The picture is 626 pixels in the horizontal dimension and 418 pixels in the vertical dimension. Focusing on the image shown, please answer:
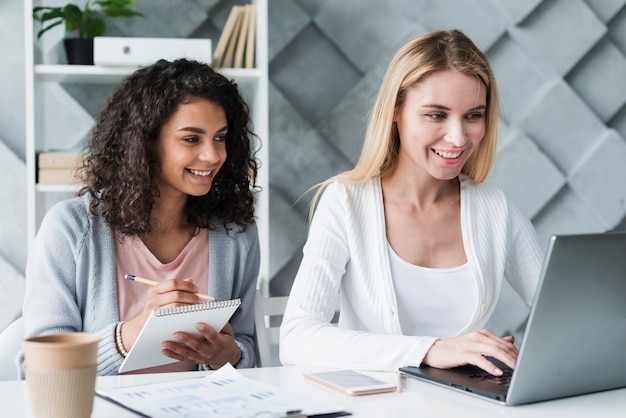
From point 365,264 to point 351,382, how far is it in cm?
50

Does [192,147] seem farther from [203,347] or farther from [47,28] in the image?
[47,28]

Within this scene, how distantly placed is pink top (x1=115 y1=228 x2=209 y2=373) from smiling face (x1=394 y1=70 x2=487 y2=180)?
567 mm

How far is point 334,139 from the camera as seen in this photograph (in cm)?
270

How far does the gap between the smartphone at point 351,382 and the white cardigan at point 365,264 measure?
0.15 metres

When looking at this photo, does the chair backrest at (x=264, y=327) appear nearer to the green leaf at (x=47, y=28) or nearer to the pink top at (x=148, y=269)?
the pink top at (x=148, y=269)

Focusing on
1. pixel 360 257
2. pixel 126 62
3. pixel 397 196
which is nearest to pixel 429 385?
pixel 360 257

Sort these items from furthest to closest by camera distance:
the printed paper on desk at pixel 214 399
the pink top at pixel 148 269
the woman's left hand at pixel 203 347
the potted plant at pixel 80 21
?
1. the potted plant at pixel 80 21
2. the pink top at pixel 148 269
3. the woman's left hand at pixel 203 347
4. the printed paper on desk at pixel 214 399

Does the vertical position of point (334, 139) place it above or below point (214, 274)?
above

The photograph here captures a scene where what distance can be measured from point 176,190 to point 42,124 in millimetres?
760

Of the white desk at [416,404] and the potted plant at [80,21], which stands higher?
the potted plant at [80,21]

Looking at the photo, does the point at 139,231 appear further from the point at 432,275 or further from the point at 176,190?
the point at 432,275

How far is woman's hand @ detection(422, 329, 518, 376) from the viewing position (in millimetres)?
1163

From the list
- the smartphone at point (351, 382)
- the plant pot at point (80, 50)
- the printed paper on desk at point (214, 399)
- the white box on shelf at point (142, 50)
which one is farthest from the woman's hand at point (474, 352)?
the plant pot at point (80, 50)

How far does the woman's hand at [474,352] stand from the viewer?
1163mm
